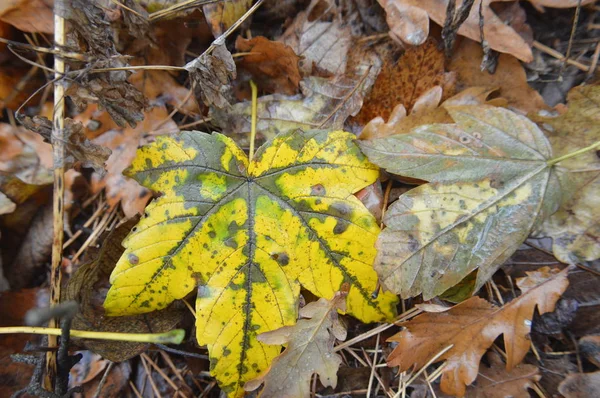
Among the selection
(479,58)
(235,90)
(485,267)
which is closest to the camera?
(485,267)

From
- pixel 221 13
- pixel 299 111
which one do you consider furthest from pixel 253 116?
pixel 221 13

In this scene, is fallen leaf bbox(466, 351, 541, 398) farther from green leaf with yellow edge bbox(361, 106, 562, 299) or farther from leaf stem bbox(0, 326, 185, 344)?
leaf stem bbox(0, 326, 185, 344)

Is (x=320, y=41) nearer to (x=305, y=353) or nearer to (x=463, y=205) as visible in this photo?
(x=463, y=205)

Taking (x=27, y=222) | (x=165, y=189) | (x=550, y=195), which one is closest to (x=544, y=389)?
(x=550, y=195)

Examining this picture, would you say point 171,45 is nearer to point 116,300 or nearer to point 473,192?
point 116,300

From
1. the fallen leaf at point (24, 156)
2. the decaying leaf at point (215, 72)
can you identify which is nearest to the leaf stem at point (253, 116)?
the decaying leaf at point (215, 72)

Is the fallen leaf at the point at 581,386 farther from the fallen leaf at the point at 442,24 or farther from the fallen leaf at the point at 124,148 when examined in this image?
the fallen leaf at the point at 124,148
